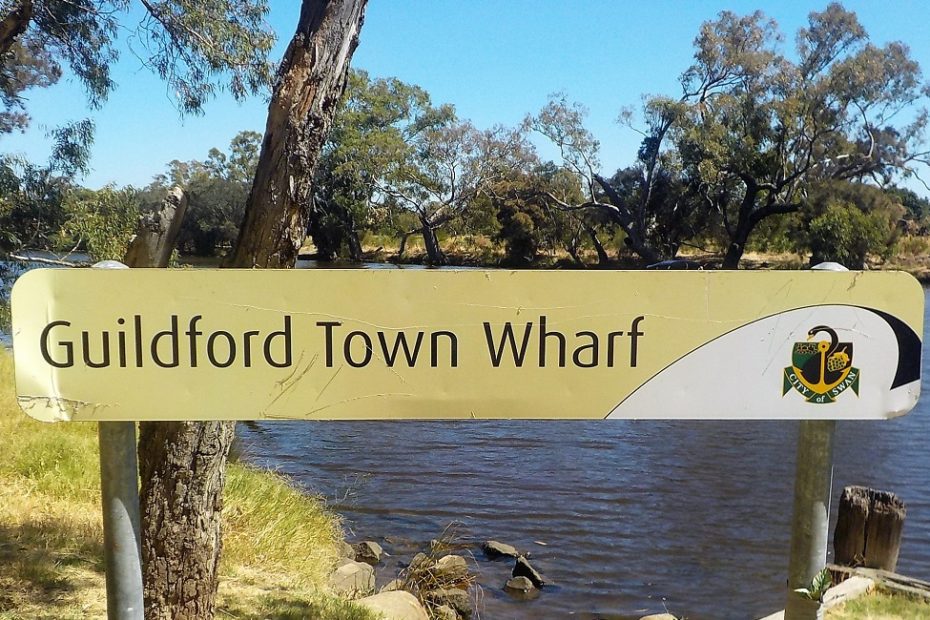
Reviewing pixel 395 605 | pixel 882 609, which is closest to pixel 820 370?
pixel 882 609

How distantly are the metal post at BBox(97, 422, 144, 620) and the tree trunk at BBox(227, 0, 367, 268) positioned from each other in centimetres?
107

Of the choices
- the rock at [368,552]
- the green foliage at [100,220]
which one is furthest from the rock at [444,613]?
the green foliage at [100,220]

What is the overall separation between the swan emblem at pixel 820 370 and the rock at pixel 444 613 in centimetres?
398

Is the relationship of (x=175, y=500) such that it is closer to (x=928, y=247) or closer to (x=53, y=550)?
(x=53, y=550)

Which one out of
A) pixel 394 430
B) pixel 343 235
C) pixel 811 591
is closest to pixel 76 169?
pixel 394 430

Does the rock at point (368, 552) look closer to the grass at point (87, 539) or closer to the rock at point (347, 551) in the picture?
the rock at point (347, 551)

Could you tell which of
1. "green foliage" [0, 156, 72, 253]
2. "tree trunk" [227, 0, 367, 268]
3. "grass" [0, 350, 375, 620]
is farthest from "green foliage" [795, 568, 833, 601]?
"green foliage" [0, 156, 72, 253]

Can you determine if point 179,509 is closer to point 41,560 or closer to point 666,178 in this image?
point 41,560

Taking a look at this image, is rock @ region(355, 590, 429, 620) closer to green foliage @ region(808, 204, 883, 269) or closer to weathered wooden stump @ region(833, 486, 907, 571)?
weathered wooden stump @ region(833, 486, 907, 571)

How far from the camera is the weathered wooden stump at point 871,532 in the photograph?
17.0 feet

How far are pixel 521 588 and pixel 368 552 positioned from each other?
1.36 metres

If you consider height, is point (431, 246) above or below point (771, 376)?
above

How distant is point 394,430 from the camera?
36.9ft

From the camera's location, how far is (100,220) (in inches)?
360
